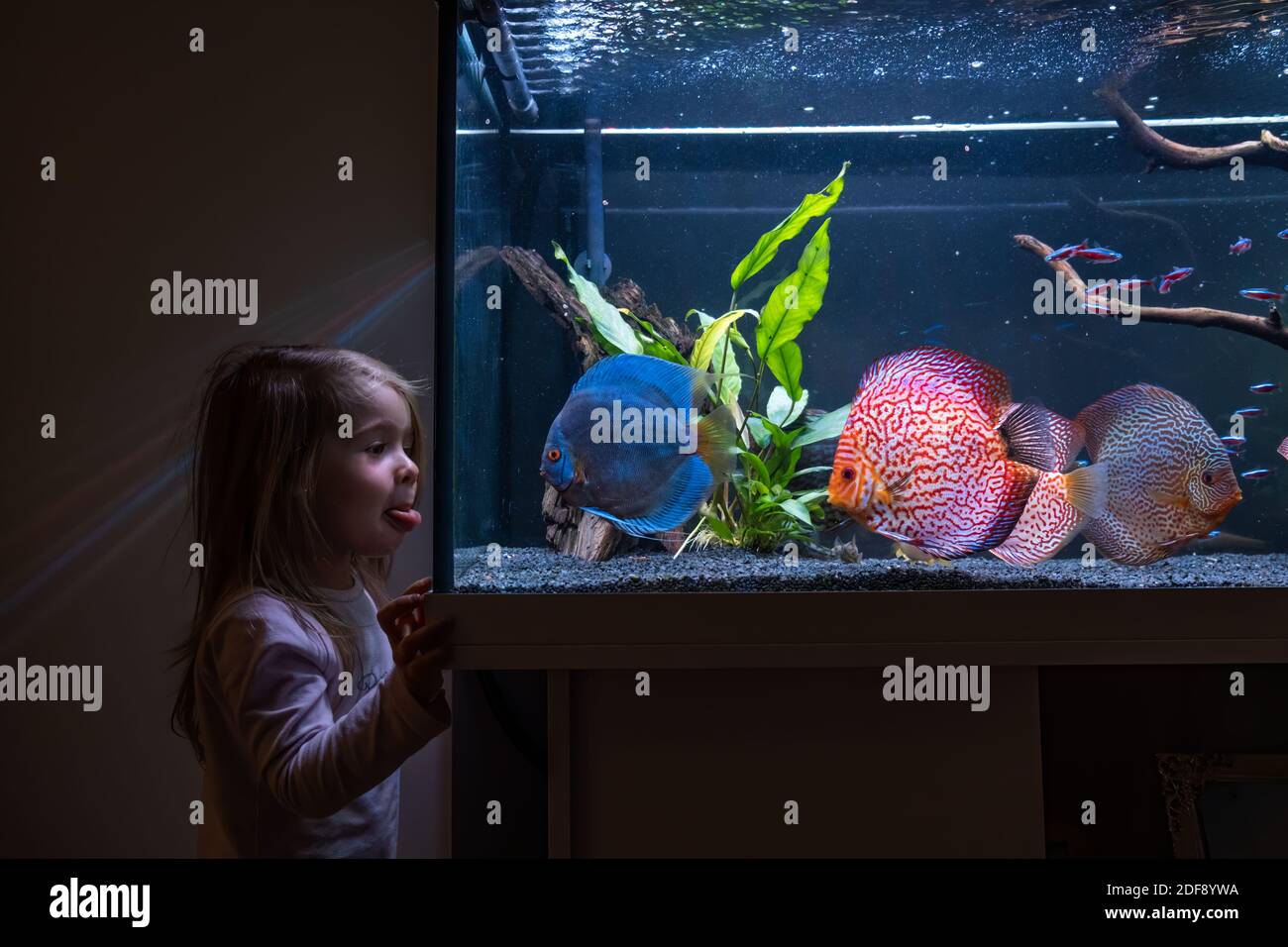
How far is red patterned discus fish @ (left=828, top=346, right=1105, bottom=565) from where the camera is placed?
982 mm

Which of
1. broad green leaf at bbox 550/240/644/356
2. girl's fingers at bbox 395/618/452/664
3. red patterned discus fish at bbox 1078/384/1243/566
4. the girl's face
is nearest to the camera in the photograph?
girl's fingers at bbox 395/618/452/664

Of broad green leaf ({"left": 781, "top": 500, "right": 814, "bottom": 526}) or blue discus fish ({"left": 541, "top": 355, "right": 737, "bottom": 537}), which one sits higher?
blue discus fish ({"left": 541, "top": 355, "right": 737, "bottom": 537})

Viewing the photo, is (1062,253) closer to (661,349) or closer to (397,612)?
(661,349)

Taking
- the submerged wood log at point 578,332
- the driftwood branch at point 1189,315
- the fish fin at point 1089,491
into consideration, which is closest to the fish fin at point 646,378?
the submerged wood log at point 578,332

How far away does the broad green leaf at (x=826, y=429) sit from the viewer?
1.26 m

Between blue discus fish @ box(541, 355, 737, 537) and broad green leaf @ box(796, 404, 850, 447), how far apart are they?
0.26 m

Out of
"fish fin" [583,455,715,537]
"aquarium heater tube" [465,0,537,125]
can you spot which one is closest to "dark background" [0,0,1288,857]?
"aquarium heater tube" [465,0,537,125]

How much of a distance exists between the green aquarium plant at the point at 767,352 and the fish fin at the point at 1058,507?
29 cm

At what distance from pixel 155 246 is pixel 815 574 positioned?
173cm

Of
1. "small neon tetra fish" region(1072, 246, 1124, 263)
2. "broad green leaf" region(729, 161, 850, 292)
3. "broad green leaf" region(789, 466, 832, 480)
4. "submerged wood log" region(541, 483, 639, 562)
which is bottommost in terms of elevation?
"submerged wood log" region(541, 483, 639, 562)

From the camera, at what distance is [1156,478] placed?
101 cm

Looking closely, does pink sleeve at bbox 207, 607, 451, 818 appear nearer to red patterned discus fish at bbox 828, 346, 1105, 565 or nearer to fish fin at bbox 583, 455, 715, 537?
fish fin at bbox 583, 455, 715, 537
